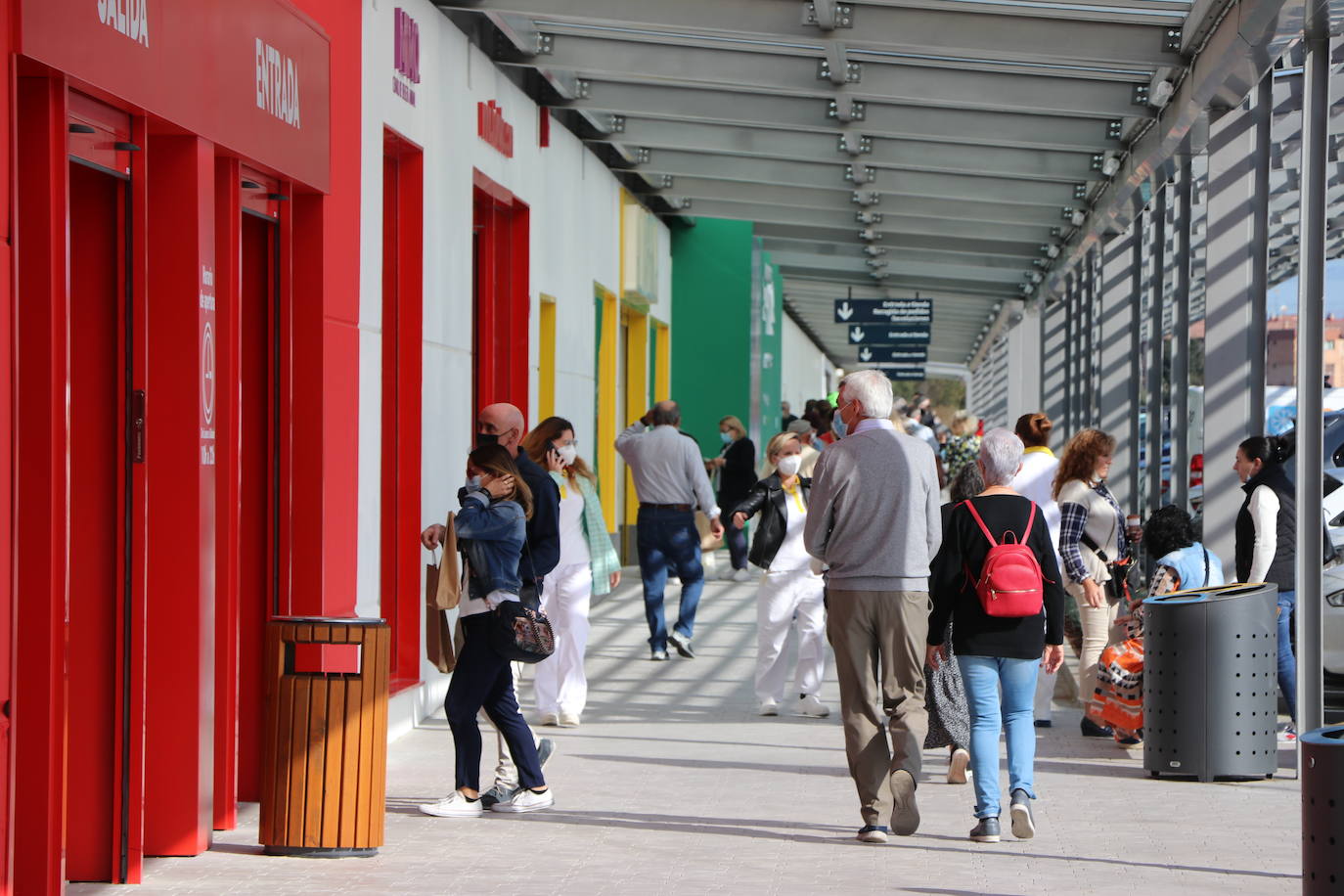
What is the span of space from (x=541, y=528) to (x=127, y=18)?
261cm

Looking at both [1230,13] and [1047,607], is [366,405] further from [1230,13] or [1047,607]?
[1230,13]

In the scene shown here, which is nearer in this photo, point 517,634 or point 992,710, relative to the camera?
point 992,710

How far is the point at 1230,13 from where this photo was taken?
8.84 meters

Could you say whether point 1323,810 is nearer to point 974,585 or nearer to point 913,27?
point 974,585

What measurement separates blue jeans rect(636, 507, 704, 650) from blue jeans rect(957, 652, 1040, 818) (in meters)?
5.94

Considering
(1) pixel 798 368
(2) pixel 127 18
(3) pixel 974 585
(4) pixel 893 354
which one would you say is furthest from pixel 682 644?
(1) pixel 798 368

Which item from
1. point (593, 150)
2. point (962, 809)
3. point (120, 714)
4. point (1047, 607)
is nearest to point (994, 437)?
point (1047, 607)

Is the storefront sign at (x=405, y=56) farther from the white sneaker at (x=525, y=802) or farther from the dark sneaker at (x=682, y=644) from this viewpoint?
the dark sneaker at (x=682, y=644)

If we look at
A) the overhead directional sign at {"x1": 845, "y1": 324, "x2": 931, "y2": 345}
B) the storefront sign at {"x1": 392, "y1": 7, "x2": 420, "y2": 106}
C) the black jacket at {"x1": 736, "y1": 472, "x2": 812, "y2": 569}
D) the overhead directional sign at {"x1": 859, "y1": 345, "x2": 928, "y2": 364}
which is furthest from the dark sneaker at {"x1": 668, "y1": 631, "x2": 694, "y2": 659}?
the overhead directional sign at {"x1": 859, "y1": 345, "x2": 928, "y2": 364}

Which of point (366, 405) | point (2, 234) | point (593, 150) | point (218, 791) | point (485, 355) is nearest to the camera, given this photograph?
point (2, 234)

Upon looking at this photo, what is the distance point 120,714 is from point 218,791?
0.96 metres

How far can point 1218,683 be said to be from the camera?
8094mm

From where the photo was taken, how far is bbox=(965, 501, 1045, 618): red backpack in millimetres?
6621

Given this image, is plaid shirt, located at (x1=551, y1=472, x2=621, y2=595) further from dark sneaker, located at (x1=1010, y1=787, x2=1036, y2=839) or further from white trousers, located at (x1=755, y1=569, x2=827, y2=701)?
dark sneaker, located at (x1=1010, y1=787, x2=1036, y2=839)
